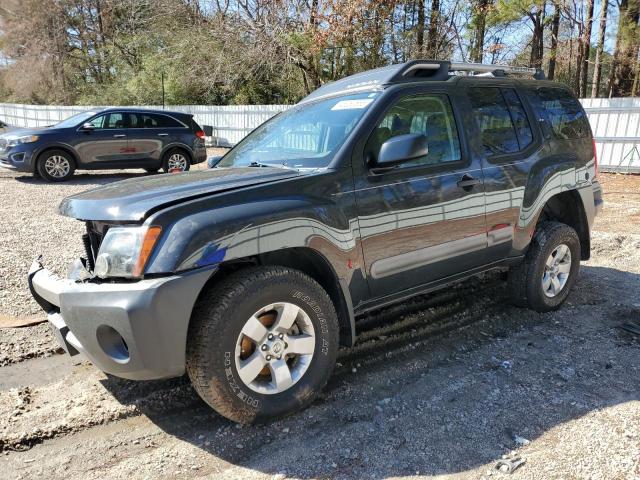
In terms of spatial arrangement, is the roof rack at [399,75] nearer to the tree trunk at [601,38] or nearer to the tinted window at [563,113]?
the tinted window at [563,113]

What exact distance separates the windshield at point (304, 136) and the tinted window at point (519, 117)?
1.43 meters

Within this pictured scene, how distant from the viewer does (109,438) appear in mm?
2914

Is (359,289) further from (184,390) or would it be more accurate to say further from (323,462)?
(184,390)

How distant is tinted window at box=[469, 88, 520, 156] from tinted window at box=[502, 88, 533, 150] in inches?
2.1

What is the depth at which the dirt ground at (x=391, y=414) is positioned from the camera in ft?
8.74

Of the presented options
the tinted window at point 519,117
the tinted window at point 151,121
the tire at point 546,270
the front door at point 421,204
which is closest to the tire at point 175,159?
the tinted window at point 151,121

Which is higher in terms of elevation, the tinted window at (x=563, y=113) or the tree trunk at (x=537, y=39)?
the tree trunk at (x=537, y=39)

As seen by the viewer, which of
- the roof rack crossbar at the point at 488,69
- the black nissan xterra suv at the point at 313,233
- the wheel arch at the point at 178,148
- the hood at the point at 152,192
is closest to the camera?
the black nissan xterra suv at the point at 313,233

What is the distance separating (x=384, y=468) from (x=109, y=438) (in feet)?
4.98

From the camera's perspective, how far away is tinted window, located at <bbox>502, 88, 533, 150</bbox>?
4.31m

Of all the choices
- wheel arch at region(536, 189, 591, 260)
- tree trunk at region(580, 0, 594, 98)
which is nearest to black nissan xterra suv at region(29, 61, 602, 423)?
wheel arch at region(536, 189, 591, 260)

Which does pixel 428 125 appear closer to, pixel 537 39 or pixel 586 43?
pixel 586 43

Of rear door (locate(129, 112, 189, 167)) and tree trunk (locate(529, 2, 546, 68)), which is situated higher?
tree trunk (locate(529, 2, 546, 68))

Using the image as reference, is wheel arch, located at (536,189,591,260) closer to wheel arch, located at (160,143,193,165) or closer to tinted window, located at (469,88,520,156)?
tinted window, located at (469,88,520,156)
